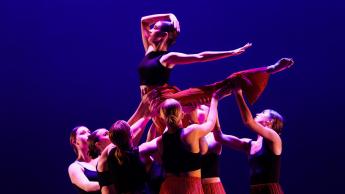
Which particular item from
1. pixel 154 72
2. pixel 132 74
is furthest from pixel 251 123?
pixel 132 74

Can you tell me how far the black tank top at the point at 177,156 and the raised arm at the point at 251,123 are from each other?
645 mm

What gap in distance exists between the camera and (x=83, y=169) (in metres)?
4.27

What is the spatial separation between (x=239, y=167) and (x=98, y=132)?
3465mm

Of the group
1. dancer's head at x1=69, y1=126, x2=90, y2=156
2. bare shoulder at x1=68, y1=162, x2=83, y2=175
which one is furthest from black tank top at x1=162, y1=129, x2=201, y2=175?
dancer's head at x1=69, y1=126, x2=90, y2=156

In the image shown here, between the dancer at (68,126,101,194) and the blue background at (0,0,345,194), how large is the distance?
8.52 ft

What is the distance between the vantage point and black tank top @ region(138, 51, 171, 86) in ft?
13.4

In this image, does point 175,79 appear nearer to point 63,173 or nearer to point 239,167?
point 239,167

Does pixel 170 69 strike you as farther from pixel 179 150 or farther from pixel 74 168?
pixel 74 168

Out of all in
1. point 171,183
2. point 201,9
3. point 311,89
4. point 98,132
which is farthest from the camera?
point 201,9

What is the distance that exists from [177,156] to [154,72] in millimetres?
894

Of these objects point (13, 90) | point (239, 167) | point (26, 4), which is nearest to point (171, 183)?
point (239, 167)

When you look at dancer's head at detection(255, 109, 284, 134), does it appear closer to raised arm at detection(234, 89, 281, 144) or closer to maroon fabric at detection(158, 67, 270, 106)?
raised arm at detection(234, 89, 281, 144)

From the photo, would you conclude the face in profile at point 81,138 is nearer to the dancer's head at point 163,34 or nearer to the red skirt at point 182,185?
the dancer's head at point 163,34

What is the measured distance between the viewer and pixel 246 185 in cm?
703
